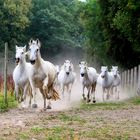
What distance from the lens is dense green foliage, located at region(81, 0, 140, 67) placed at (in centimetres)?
3491

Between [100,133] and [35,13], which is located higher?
[35,13]

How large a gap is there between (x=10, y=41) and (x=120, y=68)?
29137 mm

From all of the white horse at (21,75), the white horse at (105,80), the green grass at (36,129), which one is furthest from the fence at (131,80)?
the green grass at (36,129)

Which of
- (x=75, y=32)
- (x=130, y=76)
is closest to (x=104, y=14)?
(x=130, y=76)

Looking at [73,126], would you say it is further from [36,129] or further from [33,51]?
[33,51]

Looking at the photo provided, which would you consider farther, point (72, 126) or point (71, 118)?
point (71, 118)

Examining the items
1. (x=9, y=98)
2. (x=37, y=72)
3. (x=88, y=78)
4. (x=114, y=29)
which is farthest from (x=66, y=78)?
(x=114, y=29)

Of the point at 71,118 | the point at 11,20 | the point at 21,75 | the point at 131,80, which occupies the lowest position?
the point at 71,118

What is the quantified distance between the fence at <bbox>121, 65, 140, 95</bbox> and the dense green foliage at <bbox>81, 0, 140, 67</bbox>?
1.19 metres

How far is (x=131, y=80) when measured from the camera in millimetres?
43438

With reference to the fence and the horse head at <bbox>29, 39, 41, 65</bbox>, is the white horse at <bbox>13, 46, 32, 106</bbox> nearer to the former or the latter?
the horse head at <bbox>29, 39, 41, 65</bbox>

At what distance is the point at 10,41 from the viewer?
77875mm

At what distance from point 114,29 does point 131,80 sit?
12.6 feet

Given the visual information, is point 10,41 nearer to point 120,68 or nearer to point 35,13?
point 35,13
